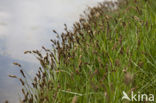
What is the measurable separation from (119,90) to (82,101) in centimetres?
44

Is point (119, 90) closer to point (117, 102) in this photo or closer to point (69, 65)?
point (117, 102)

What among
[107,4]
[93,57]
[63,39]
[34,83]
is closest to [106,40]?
[93,57]

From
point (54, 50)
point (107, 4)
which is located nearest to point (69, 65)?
point (54, 50)

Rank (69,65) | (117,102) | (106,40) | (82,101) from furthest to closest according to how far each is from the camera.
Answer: (106,40)
(69,65)
(82,101)
(117,102)

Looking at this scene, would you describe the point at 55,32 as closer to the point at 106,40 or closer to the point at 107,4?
the point at 106,40

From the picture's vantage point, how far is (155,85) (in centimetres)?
262

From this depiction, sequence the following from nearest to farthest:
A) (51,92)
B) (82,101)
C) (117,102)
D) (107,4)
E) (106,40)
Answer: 1. (117,102)
2. (82,101)
3. (51,92)
4. (106,40)
5. (107,4)

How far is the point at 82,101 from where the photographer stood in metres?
2.46

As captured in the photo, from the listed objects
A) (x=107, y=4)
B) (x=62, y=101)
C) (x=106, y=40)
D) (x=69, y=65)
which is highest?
(x=107, y=4)

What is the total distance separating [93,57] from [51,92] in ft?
3.10

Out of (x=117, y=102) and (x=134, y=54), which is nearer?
(x=117, y=102)

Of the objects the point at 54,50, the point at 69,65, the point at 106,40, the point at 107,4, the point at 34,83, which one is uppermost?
the point at 107,4

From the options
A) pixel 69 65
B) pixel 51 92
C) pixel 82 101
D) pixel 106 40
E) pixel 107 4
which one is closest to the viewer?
pixel 82 101

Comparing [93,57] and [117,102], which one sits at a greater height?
[93,57]
